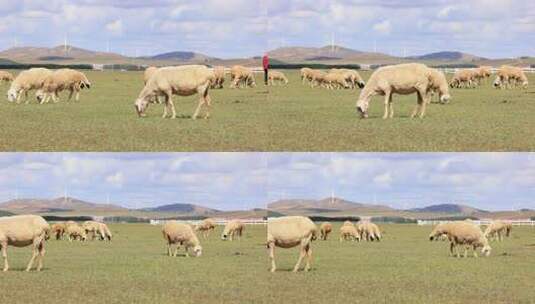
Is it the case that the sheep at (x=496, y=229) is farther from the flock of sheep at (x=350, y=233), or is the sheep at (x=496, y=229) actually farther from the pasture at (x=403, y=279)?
the pasture at (x=403, y=279)

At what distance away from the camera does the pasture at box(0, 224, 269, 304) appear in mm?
22219

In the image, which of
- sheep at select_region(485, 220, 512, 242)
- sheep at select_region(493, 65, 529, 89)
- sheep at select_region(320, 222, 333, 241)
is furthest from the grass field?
sheep at select_region(493, 65, 529, 89)

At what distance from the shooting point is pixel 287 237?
2673 cm

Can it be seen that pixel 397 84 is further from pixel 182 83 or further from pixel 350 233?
pixel 350 233

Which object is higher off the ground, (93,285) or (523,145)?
(523,145)

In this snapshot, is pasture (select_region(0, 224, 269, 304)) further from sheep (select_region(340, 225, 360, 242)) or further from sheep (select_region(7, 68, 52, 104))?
sheep (select_region(340, 225, 360, 242))

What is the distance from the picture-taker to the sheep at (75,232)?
5294 centimetres

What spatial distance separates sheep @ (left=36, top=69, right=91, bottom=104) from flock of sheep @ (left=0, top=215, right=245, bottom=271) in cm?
536

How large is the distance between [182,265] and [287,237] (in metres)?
5.67

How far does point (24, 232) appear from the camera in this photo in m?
28.2

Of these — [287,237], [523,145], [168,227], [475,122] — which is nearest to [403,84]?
[475,122]

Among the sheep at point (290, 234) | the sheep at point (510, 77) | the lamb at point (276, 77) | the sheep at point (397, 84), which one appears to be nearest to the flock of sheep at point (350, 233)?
the sheep at point (290, 234)

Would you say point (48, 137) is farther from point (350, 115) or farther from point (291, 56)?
point (291, 56)

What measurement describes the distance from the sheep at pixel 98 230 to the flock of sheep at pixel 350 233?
1180cm
